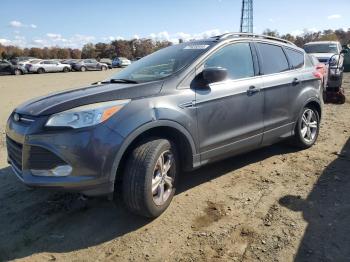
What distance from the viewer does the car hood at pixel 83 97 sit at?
343 cm

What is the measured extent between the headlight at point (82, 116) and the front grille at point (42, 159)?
0.81ft

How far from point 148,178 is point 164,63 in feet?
5.30

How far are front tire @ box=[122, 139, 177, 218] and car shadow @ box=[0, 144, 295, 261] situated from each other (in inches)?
9.3

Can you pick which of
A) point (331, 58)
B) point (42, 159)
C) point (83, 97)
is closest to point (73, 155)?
point (42, 159)

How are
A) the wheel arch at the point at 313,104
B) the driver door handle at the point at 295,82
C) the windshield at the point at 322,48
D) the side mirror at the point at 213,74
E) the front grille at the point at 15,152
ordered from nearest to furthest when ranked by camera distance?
the front grille at the point at 15,152 → the side mirror at the point at 213,74 → the driver door handle at the point at 295,82 → the wheel arch at the point at 313,104 → the windshield at the point at 322,48

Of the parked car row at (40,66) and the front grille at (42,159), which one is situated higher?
the front grille at (42,159)

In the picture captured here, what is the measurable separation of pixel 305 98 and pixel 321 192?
1794mm

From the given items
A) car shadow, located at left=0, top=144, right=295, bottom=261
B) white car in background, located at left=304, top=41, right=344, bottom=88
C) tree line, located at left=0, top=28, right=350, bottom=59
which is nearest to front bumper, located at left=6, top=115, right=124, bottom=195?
car shadow, located at left=0, top=144, right=295, bottom=261

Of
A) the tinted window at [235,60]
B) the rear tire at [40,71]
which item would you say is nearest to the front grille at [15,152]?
the tinted window at [235,60]

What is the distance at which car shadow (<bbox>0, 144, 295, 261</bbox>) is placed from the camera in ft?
11.3

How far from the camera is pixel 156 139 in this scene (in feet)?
12.4

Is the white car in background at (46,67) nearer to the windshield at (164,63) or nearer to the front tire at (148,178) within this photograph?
the windshield at (164,63)

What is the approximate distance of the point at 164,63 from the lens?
454cm

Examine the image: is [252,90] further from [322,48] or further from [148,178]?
[322,48]
